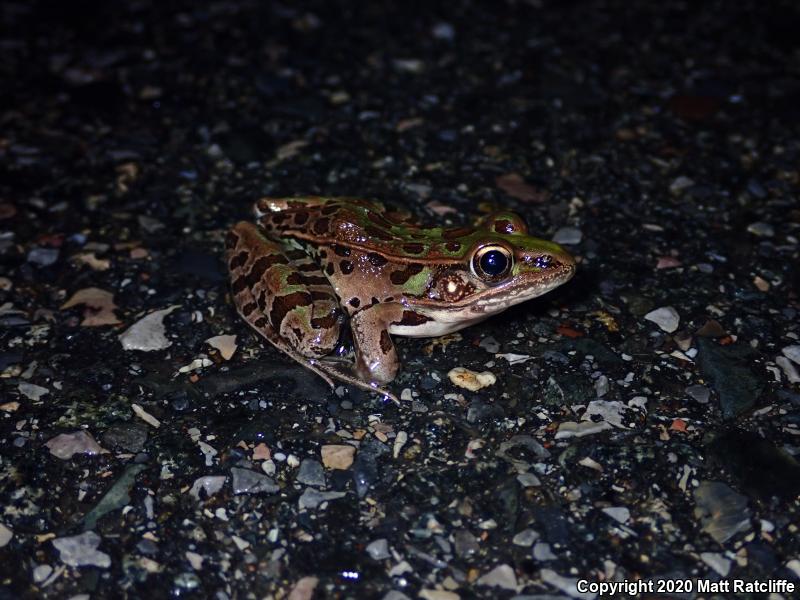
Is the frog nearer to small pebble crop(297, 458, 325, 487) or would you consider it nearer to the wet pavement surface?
the wet pavement surface

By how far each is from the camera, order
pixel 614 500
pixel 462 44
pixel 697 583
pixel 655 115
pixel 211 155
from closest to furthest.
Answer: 1. pixel 697 583
2. pixel 614 500
3. pixel 211 155
4. pixel 655 115
5. pixel 462 44

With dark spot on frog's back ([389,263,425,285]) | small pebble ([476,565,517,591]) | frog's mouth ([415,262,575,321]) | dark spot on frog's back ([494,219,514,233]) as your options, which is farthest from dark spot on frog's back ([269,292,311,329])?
small pebble ([476,565,517,591])

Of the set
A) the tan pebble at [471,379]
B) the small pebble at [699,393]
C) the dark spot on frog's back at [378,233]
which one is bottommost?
the tan pebble at [471,379]

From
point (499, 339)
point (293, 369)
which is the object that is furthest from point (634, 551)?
point (293, 369)

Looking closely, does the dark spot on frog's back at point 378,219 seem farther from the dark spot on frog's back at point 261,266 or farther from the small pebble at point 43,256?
the small pebble at point 43,256

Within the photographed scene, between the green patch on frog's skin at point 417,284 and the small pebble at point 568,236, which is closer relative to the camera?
the green patch on frog's skin at point 417,284

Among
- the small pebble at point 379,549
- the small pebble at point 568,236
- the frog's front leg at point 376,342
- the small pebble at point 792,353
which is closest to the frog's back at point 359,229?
the frog's front leg at point 376,342

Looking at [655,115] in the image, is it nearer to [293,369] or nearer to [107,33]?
[293,369]
